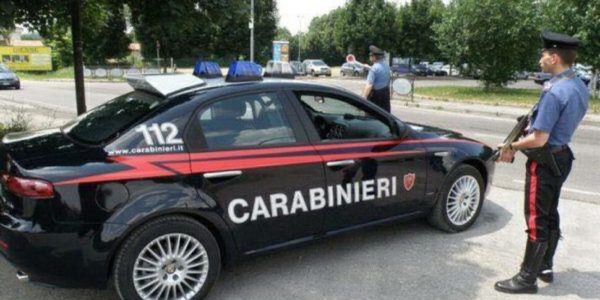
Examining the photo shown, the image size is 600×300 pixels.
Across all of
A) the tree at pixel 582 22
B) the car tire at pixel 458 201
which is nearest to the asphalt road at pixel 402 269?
the car tire at pixel 458 201

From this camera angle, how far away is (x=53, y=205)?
293cm

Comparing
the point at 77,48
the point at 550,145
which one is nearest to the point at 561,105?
the point at 550,145

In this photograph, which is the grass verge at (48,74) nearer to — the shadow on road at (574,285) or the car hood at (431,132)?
the car hood at (431,132)

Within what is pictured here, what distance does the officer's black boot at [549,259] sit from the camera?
12.0 ft

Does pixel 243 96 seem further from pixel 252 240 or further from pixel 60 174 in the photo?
pixel 60 174

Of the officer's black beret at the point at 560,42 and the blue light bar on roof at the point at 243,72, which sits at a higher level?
the officer's black beret at the point at 560,42

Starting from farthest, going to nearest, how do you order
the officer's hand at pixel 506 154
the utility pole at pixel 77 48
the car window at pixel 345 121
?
the utility pole at pixel 77 48, the car window at pixel 345 121, the officer's hand at pixel 506 154

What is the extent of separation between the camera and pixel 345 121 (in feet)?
15.0

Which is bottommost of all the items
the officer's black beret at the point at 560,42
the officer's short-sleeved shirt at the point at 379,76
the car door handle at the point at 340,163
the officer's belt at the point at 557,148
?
the car door handle at the point at 340,163

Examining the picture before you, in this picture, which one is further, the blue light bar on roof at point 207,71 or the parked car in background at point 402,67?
the parked car in background at point 402,67

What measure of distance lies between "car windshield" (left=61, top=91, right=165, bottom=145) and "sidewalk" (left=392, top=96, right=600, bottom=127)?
13.5 metres

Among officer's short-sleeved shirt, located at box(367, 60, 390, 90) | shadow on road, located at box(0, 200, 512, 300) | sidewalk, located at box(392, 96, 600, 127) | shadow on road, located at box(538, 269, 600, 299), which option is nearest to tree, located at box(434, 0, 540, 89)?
sidewalk, located at box(392, 96, 600, 127)

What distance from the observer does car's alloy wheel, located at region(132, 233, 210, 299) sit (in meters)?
3.15

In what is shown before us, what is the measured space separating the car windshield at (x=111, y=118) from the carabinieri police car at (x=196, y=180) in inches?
0.6
